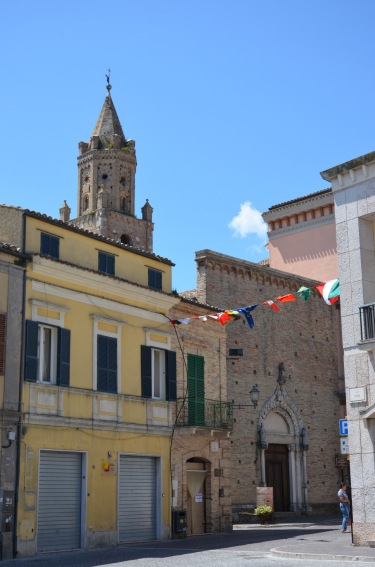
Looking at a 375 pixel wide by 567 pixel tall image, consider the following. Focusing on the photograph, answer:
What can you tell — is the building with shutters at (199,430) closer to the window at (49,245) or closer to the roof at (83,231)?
the roof at (83,231)

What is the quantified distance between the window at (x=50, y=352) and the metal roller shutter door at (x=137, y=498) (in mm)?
3374

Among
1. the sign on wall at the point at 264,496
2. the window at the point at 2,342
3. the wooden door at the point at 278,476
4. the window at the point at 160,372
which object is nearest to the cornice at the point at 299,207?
the wooden door at the point at 278,476

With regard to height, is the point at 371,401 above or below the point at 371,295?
below

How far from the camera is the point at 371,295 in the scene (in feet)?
59.2

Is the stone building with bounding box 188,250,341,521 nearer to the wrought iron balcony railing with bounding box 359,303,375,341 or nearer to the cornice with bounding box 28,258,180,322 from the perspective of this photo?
the cornice with bounding box 28,258,180,322

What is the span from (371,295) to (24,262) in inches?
327

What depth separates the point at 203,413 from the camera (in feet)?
81.5

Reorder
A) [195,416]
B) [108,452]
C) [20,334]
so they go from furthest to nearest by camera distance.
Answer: [195,416] < [108,452] < [20,334]

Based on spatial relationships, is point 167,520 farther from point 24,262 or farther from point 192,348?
point 24,262

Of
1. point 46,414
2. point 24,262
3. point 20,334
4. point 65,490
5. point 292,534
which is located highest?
point 24,262

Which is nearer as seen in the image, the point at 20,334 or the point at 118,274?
the point at 20,334

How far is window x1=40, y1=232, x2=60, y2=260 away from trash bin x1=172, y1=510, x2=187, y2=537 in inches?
324

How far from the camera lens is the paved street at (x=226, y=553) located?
15516 mm

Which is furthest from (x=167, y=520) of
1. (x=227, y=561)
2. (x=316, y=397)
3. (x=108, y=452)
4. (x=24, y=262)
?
(x=316, y=397)
